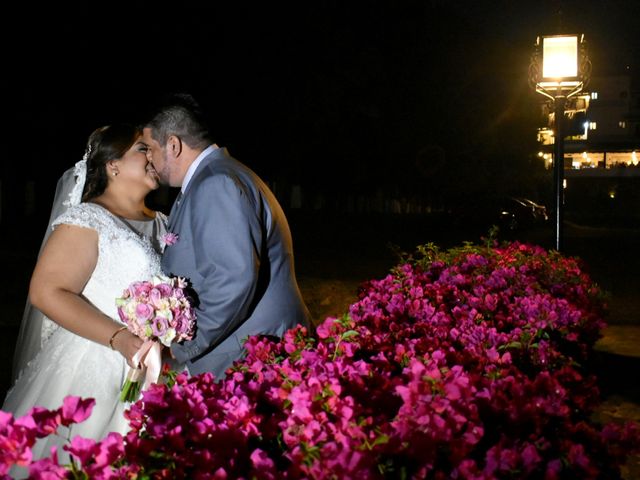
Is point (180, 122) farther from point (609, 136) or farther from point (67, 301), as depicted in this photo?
point (609, 136)

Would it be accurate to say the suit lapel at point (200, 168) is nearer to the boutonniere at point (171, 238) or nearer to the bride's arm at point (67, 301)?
the boutonniere at point (171, 238)

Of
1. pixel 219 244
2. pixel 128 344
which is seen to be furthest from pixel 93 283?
pixel 219 244

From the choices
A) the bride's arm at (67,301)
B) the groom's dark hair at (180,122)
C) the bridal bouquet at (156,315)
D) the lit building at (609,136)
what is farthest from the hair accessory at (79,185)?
the lit building at (609,136)

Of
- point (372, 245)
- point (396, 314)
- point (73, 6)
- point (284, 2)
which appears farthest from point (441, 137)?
point (396, 314)

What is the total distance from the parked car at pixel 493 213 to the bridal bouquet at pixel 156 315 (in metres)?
30.5

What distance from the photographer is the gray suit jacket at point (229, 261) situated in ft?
9.75

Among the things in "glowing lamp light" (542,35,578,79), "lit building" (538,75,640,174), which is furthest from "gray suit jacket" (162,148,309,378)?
"lit building" (538,75,640,174)

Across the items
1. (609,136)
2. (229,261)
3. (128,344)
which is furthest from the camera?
(609,136)

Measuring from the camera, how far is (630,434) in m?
2.11

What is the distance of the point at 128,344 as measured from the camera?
3260 millimetres

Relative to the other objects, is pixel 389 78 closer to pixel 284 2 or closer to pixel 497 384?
pixel 284 2

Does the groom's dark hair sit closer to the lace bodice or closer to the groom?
the groom

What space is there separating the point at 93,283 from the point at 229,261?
3.03 feet

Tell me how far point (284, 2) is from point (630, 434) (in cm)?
2709
